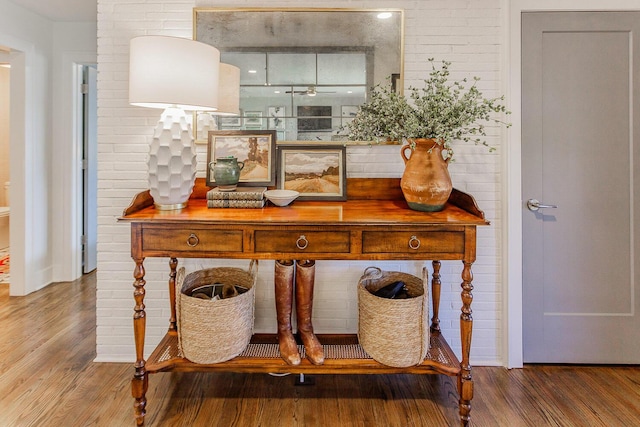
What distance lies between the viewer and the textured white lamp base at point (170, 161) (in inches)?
69.8

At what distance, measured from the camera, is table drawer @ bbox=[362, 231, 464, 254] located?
1.63 m

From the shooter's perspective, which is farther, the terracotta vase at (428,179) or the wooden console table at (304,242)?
the terracotta vase at (428,179)

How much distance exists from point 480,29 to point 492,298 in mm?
1521

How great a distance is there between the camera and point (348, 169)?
2.23 metres

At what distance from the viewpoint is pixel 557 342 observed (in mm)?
2262

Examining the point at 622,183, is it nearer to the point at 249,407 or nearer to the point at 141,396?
the point at 249,407

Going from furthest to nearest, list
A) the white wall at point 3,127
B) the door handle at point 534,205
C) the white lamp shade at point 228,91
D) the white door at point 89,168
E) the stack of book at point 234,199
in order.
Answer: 1. the white wall at point 3,127
2. the white door at point 89,168
3. the door handle at point 534,205
4. the white lamp shade at point 228,91
5. the stack of book at point 234,199

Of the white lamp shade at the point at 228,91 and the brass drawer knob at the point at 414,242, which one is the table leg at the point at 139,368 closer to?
the white lamp shade at the point at 228,91

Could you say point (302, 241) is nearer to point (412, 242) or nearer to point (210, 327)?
point (412, 242)

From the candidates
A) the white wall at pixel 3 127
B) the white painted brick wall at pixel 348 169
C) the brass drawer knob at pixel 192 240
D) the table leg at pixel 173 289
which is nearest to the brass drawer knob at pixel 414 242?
the white painted brick wall at pixel 348 169

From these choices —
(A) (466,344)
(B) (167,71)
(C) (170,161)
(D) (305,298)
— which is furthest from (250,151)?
(A) (466,344)

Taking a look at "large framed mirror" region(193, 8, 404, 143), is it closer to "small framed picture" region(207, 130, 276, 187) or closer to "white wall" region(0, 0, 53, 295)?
"small framed picture" region(207, 130, 276, 187)

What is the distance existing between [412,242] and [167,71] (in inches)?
50.3

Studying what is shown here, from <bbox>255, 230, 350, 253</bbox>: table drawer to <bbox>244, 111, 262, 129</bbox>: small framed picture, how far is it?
2.70ft
